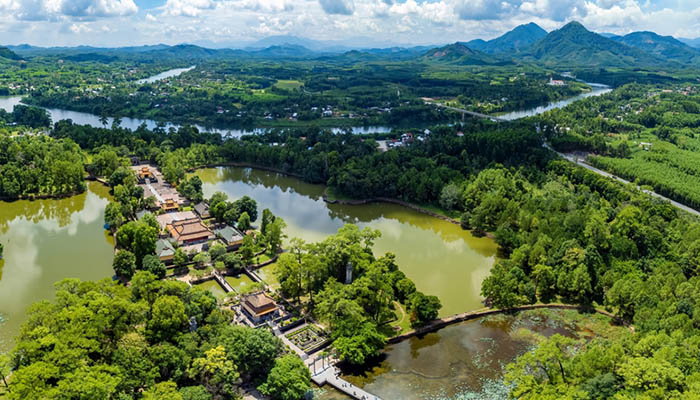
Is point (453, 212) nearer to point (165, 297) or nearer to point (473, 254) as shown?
point (473, 254)

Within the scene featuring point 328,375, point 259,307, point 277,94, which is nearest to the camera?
point 328,375

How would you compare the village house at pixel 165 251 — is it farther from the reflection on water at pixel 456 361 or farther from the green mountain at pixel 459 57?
the green mountain at pixel 459 57

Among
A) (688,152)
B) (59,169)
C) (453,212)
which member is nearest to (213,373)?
(453,212)

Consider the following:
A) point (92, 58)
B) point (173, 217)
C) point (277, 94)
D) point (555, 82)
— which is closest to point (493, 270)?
point (173, 217)

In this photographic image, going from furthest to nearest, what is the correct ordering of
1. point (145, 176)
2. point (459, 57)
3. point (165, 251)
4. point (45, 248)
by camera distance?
point (459, 57), point (145, 176), point (45, 248), point (165, 251)

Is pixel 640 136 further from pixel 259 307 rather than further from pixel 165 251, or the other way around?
pixel 165 251

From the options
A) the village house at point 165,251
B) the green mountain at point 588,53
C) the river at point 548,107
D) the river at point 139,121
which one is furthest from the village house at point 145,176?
the green mountain at point 588,53

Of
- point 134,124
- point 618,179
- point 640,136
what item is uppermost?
point 134,124
